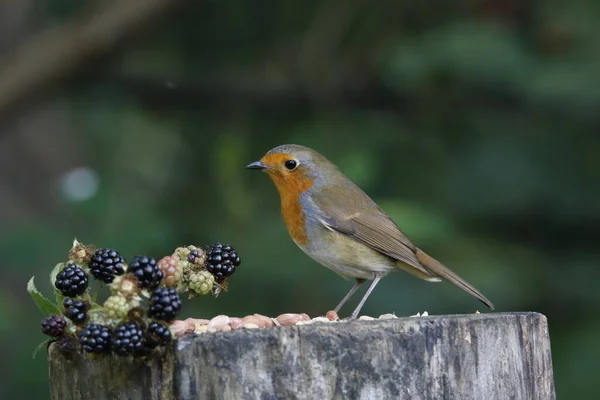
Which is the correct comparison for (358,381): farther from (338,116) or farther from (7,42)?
(7,42)

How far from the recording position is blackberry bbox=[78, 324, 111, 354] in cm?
308

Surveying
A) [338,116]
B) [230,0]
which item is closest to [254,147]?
[338,116]

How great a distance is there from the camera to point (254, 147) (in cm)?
750

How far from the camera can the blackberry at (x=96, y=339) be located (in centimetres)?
308

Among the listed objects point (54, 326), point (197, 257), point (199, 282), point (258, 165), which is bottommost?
point (54, 326)

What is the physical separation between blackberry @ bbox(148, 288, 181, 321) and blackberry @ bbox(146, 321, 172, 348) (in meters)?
0.06

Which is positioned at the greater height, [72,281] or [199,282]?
[199,282]

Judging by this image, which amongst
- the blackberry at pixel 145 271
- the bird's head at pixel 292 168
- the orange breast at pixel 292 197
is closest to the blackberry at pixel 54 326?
the blackberry at pixel 145 271

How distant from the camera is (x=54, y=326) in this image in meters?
3.28

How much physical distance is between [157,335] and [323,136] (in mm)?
4381

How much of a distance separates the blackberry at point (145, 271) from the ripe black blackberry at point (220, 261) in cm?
56

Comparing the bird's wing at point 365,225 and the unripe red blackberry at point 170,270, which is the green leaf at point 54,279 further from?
the bird's wing at point 365,225

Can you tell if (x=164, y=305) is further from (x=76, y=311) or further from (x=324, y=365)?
(x=324, y=365)

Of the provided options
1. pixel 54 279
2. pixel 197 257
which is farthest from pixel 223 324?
pixel 54 279
